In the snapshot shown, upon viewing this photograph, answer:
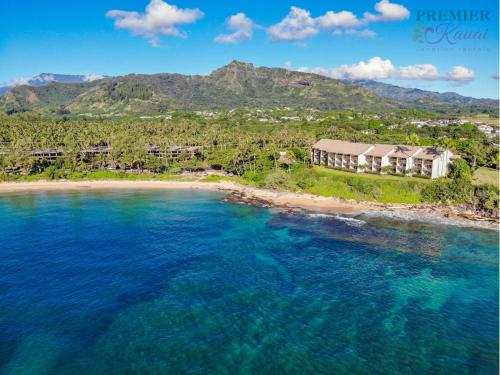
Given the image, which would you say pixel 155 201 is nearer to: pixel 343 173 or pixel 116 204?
pixel 116 204

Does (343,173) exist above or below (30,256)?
above

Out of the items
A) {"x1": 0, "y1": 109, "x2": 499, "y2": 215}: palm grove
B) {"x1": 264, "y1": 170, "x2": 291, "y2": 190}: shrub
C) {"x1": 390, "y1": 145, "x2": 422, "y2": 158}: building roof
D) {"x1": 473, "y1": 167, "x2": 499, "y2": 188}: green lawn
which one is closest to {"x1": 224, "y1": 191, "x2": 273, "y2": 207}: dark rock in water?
{"x1": 264, "y1": 170, "x2": 291, "y2": 190}: shrub

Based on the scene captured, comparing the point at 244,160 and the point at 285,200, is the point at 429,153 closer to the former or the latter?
the point at 285,200

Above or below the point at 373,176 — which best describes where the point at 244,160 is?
above

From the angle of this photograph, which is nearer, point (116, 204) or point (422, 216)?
point (422, 216)

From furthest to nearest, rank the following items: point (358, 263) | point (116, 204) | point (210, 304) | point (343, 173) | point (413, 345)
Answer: point (343, 173), point (116, 204), point (358, 263), point (210, 304), point (413, 345)

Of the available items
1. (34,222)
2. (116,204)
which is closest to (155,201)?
(116,204)

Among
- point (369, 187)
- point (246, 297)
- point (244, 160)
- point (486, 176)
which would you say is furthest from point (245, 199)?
point (486, 176)
